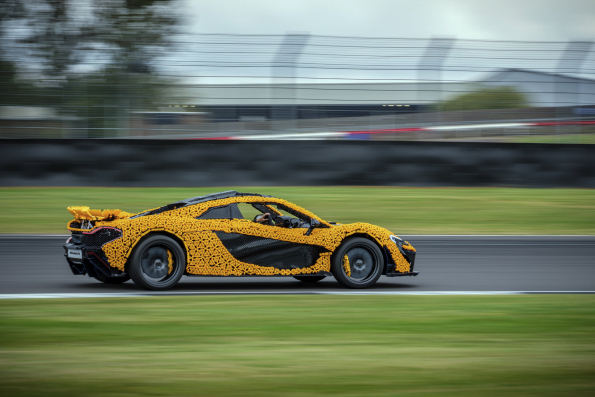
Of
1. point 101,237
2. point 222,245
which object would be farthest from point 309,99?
point 101,237

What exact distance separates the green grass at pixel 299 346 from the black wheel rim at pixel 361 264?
66 centimetres

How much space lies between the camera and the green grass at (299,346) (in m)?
4.23

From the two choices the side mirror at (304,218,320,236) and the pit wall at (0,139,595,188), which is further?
the pit wall at (0,139,595,188)

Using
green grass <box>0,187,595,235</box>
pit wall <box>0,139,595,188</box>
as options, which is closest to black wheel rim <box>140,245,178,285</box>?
green grass <box>0,187,595,235</box>

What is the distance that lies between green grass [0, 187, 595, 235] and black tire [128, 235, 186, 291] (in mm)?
5745

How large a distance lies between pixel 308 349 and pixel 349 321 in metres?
1.02

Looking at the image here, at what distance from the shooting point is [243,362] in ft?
15.5

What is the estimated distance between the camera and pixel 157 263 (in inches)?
297

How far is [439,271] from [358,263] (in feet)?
6.19

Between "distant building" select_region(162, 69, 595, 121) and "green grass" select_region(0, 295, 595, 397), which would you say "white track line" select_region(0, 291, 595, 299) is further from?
"distant building" select_region(162, 69, 595, 121)

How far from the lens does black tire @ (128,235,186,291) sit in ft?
24.2

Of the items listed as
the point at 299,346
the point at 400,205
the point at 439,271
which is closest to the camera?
the point at 299,346

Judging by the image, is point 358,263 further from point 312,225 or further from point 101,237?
point 101,237

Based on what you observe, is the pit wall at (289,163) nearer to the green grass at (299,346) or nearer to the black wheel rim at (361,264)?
the black wheel rim at (361,264)
